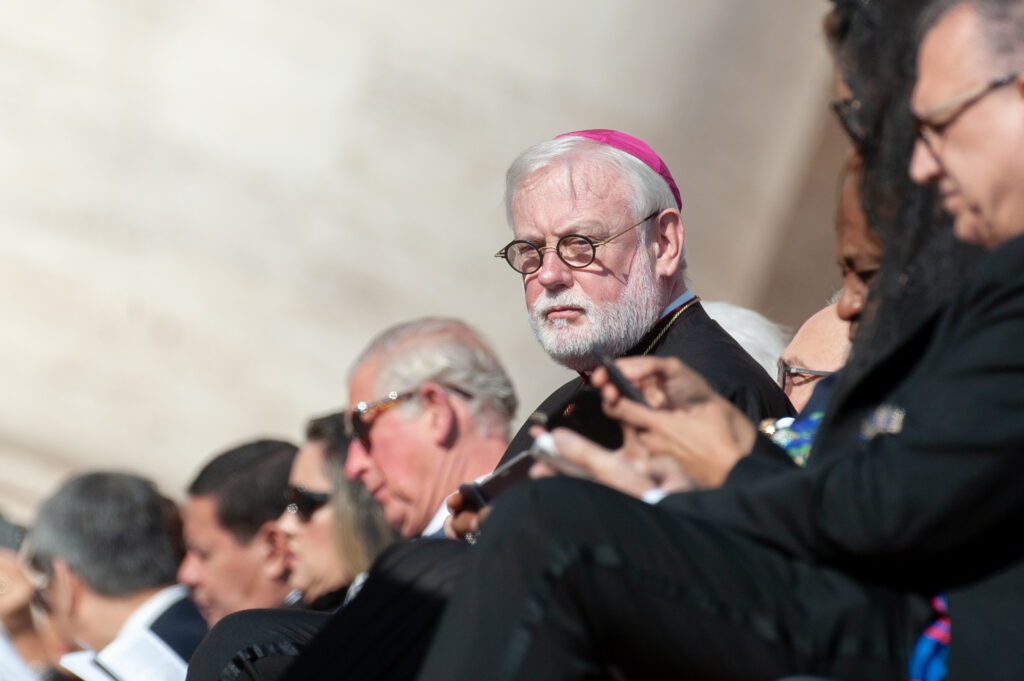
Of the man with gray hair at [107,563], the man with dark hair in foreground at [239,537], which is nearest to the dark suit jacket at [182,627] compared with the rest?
the man with gray hair at [107,563]

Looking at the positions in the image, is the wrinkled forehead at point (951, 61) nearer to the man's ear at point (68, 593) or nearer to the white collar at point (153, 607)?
the white collar at point (153, 607)

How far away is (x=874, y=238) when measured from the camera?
2773 mm

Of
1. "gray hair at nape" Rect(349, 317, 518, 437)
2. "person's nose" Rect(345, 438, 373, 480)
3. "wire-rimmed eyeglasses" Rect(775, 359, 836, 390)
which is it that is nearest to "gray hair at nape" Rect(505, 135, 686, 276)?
"wire-rimmed eyeglasses" Rect(775, 359, 836, 390)

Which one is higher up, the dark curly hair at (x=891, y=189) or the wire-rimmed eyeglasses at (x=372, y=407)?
the dark curly hair at (x=891, y=189)

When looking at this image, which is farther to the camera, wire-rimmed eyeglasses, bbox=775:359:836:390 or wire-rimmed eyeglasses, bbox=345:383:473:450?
wire-rimmed eyeglasses, bbox=775:359:836:390

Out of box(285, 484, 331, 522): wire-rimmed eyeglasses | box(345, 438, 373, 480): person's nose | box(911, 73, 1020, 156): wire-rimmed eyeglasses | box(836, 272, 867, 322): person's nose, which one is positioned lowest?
box(285, 484, 331, 522): wire-rimmed eyeglasses

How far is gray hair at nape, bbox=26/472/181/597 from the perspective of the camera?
4.68m

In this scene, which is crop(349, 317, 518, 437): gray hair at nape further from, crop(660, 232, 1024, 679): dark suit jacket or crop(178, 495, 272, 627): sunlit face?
crop(660, 232, 1024, 679): dark suit jacket

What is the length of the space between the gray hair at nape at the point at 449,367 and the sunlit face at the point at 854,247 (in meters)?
1.12

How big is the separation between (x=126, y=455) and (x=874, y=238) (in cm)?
584

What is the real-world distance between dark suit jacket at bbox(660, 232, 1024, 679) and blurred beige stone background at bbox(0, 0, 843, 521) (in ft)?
17.9

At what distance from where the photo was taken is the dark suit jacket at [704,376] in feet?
11.4

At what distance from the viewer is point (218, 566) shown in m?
4.74

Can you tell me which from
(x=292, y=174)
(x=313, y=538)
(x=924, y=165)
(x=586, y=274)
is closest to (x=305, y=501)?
(x=313, y=538)
